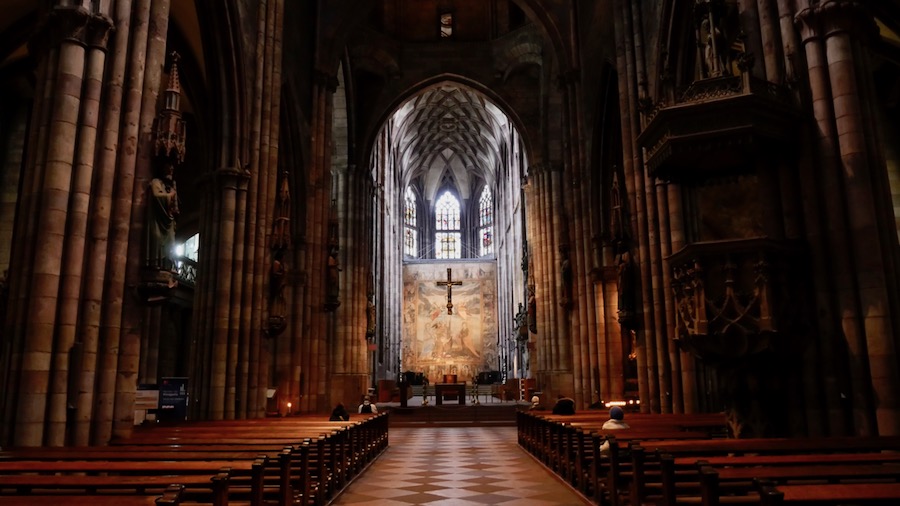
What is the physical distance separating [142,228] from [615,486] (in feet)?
21.3

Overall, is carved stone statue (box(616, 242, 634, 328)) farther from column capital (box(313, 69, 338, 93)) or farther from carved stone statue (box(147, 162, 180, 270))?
column capital (box(313, 69, 338, 93))

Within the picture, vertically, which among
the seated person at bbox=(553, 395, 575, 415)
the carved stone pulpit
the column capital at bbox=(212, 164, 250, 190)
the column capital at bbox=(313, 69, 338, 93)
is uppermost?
the column capital at bbox=(313, 69, 338, 93)

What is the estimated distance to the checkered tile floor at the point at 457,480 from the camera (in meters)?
7.38

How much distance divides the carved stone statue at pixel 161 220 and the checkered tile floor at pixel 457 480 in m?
3.77

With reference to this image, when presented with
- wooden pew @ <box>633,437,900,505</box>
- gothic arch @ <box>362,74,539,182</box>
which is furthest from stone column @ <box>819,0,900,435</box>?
gothic arch @ <box>362,74,539,182</box>

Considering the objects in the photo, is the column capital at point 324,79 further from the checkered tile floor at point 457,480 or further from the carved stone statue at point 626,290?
the checkered tile floor at point 457,480

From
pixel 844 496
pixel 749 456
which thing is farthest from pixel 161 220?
pixel 844 496

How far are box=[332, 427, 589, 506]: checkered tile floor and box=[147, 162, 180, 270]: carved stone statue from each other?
3.77 m

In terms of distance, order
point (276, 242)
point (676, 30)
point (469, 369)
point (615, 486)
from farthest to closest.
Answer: point (469, 369) < point (276, 242) < point (676, 30) < point (615, 486)

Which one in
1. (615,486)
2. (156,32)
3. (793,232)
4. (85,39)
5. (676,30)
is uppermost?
(676,30)

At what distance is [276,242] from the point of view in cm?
1478

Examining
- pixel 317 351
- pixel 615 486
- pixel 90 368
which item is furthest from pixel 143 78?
pixel 317 351

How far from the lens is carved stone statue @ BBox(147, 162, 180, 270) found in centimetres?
865

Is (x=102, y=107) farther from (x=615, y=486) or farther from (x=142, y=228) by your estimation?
(x=615, y=486)
